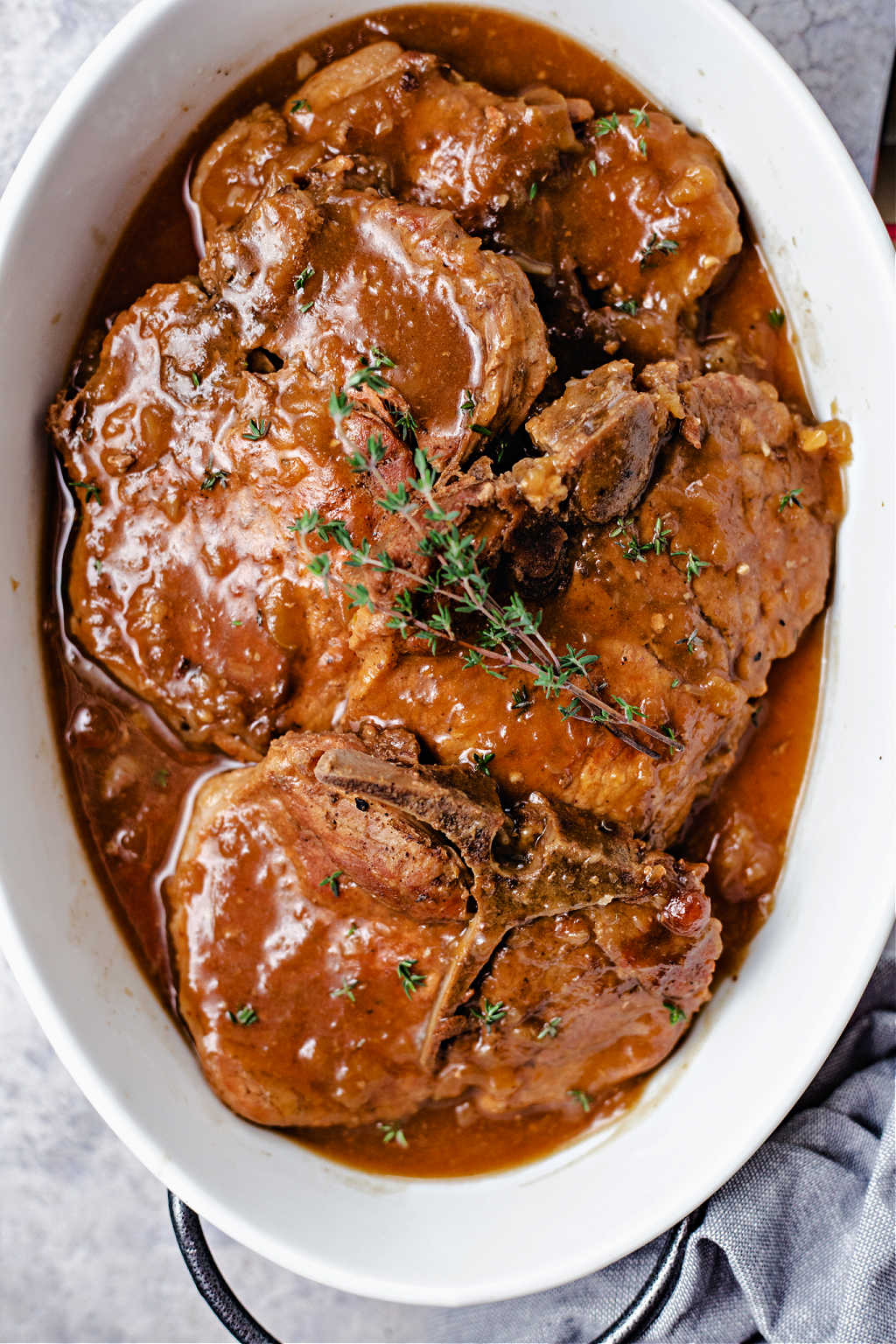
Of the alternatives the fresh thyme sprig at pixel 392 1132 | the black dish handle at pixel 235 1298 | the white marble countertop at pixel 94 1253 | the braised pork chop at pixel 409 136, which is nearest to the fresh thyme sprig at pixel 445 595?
the braised pork chop at pixel 409 136

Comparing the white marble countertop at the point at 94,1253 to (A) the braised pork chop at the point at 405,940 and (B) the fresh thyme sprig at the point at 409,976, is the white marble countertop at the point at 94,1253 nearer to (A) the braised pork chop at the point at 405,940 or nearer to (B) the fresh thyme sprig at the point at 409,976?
(A) the braised pork chop at the point at 405,940

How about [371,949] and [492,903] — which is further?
[371,949]

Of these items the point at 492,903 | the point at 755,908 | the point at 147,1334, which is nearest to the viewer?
the point at 492,903

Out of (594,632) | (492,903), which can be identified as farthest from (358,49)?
(492,903)

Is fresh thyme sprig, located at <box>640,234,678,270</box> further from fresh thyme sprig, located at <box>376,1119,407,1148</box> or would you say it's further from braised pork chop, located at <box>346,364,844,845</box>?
fresh thyme sprig, located at <box>376,1119,407,1148</box>

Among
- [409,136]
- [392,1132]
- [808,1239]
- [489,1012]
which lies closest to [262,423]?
[409,136]

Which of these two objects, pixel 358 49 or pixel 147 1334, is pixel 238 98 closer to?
pixel 358 49
